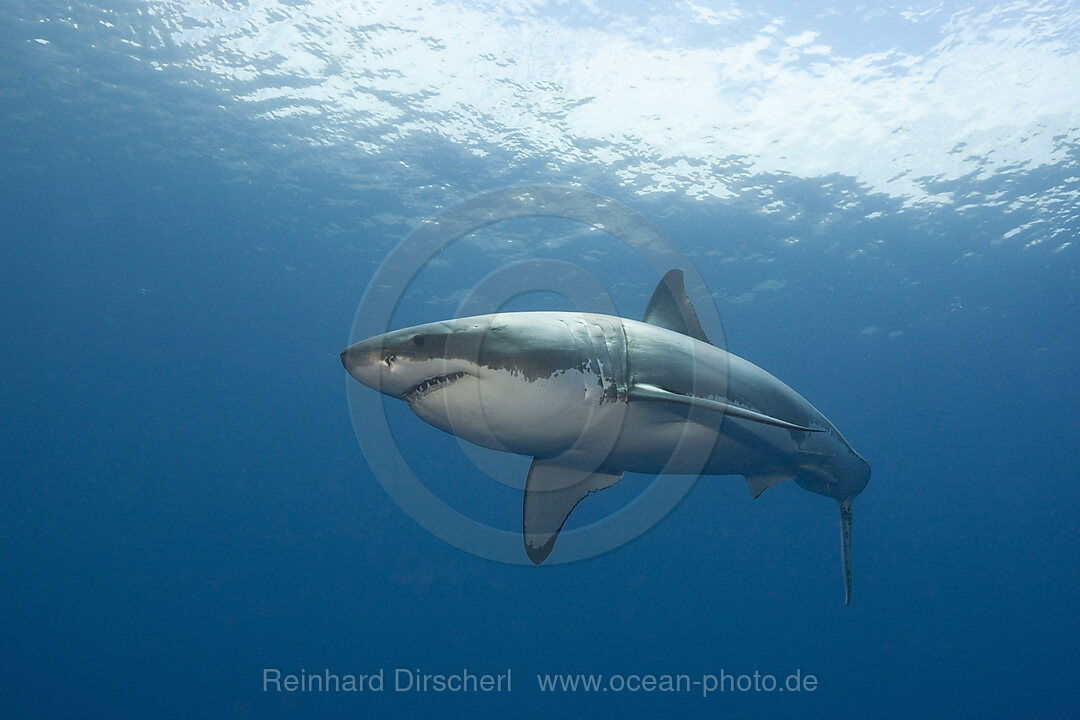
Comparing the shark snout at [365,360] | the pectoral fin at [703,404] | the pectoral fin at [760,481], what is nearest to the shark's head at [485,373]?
the shark snout at [365,360]

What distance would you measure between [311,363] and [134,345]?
1152 cm

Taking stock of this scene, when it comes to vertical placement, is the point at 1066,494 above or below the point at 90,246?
below

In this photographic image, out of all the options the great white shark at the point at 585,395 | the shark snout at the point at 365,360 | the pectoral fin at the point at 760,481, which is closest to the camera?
the shark snout at the point at 365,360

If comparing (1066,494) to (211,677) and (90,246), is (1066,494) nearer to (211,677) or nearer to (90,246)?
(90,246)

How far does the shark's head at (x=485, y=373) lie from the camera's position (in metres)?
2.88

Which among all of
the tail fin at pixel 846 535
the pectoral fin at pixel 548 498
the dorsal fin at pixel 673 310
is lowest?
the tail fin at pixel 846 535

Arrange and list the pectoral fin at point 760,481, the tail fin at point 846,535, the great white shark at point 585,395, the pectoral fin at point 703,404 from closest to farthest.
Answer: the great white shark at point 585,395
the pectoral fin at point 703,404
the pectoral fin at point 760,481
the tail fin at point 846,535

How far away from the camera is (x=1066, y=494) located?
51.5 m

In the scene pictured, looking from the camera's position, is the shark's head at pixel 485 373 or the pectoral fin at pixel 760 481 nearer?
the shark's head at pixel 485 373

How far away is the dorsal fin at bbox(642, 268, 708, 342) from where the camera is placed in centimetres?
482

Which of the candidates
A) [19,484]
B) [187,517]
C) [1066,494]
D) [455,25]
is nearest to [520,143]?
[455,25]

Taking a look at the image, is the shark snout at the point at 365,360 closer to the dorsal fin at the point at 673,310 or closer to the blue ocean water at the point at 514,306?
the dorsal fin at the point at 673,310

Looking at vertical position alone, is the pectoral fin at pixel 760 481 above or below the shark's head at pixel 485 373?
below

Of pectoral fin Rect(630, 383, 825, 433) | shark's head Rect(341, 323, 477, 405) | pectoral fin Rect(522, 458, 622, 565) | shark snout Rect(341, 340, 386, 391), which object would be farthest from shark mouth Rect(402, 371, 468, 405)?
pectoral fin Rect(522, 458, 622, 565)
